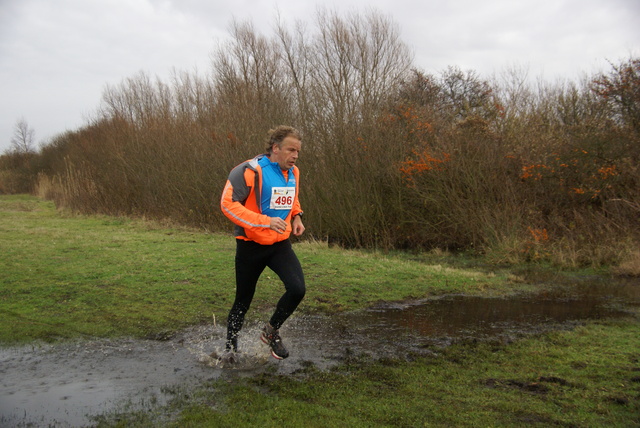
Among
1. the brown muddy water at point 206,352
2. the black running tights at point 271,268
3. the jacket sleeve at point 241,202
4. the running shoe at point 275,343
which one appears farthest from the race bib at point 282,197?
the brown muddy water at point 206,352

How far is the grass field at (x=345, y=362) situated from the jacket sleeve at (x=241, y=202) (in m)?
1.40

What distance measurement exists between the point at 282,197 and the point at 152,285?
4.40m

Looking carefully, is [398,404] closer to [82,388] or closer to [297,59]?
[82,388]

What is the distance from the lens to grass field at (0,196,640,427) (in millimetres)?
4090

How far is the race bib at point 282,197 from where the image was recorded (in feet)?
17.1

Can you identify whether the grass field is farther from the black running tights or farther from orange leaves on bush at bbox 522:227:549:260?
orange leaves on bush at bbox 522:227:549:260

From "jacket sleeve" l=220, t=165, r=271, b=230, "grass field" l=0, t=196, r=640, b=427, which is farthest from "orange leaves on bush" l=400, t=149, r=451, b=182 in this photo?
"jacket sleeve" l=220, t=165, r=271, b=230

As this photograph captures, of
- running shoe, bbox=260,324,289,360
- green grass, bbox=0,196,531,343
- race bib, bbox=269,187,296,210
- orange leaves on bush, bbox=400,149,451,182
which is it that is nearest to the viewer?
race bib, bbox=269,187,296,210

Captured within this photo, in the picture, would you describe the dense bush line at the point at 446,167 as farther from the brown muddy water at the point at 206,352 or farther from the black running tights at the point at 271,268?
the black running tights at the point at 271,268

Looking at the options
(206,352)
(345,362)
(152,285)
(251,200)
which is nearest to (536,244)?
(152,285)

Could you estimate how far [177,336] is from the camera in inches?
248

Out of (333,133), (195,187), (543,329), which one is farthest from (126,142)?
(543,329)

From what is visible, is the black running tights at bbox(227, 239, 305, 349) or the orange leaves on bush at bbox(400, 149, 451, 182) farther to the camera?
the orange leaves on bush at bbox(400, 149, 451, 182)

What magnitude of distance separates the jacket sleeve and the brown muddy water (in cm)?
140
